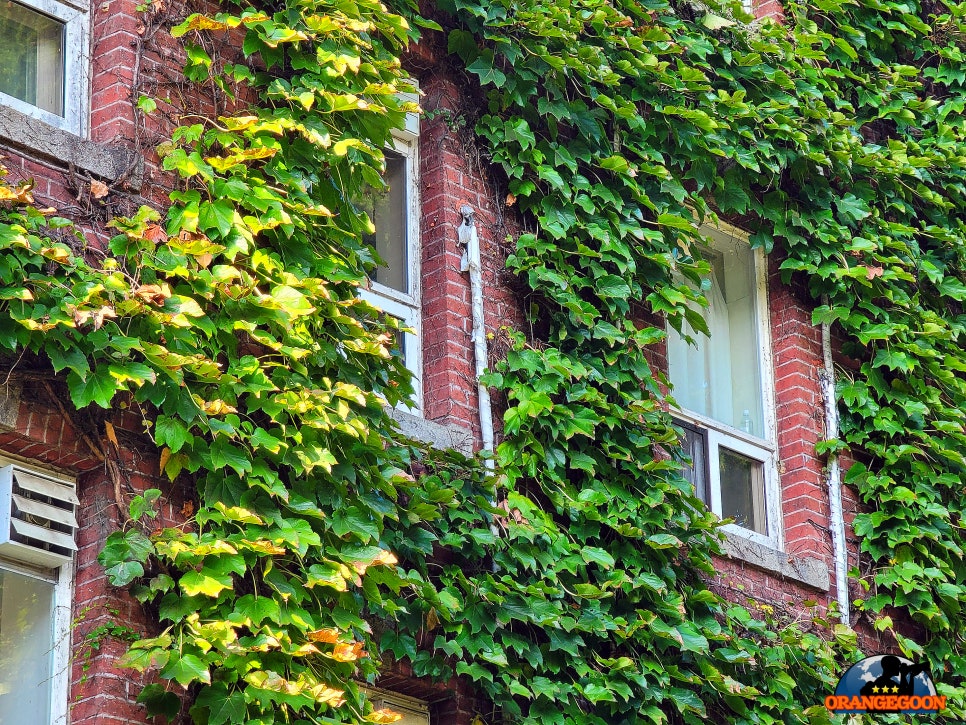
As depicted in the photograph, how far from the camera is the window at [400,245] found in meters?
9.23

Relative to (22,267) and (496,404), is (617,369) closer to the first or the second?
(496,404)

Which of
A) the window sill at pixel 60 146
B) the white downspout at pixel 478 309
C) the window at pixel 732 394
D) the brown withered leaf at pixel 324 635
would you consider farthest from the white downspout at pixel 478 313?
the window sill at pixel 60 146

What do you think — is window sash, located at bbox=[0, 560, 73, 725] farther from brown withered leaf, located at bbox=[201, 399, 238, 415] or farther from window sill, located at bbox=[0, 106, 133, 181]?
window sill, located at bbox=[0, 106, 133, 181]

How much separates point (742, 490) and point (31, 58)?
17.3ft

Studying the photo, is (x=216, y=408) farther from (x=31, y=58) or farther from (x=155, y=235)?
(x=31, y=58)

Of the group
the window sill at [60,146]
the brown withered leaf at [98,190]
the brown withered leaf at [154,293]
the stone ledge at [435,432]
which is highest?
the window sill at [60,146]

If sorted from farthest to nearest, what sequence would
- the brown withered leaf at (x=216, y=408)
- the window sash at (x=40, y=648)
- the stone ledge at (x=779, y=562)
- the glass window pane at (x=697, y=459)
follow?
1. the glass window pane at (x=697, y=459)
2. the stone ledge at (x=779, y=562)
3. the brown withered leaf at (x=216, y=408)
4. the window sash at (x=40, y=648)

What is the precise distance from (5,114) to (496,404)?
10.3ft

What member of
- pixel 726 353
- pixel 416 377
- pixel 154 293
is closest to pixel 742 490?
pixel 726 353

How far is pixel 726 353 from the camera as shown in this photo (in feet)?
37.2

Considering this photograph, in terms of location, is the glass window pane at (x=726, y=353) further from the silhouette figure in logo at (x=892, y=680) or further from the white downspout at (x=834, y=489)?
the silhouette figure in logo at (x=892, y=680)

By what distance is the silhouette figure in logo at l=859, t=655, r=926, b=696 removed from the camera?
9938 millimetres

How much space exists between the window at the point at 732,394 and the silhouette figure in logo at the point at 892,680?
112 cm

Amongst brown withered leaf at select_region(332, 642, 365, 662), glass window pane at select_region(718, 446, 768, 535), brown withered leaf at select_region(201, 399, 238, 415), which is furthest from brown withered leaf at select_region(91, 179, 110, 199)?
glass window pane at select_region(718, 446, 768, 535)
